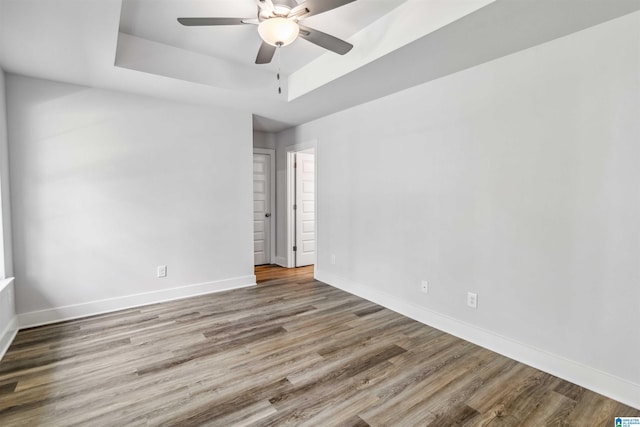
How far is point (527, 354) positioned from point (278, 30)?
9.54 feet

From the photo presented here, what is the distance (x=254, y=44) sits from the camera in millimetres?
2859

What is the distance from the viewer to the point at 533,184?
2332mm

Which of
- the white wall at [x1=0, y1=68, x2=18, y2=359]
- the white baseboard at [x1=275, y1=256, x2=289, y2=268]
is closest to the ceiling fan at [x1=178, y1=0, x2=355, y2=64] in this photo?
the white wall at [x1=0, y1=68, x2=18, y2=359]

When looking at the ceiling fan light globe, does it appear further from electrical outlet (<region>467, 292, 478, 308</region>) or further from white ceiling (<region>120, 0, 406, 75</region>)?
electrical outlet (<region>467, 292, 478, 308</region>)

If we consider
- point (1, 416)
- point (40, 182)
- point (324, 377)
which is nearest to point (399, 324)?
point (324, 377)

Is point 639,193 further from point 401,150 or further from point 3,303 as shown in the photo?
point 3,303

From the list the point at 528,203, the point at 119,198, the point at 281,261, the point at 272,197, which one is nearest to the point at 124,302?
the point at 119,198

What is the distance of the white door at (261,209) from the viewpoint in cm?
555

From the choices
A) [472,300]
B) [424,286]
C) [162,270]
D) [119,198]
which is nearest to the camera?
[472,300]

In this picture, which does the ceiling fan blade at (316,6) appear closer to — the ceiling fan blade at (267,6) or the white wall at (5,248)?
the ceiling fan blade at (267,6)

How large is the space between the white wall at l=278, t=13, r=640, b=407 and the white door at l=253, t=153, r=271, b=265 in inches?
98.1

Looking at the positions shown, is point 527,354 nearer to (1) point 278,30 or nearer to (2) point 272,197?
(1) point 278,30

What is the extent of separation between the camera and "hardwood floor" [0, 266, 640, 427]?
1.82 meters

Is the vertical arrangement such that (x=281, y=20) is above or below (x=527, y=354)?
above
